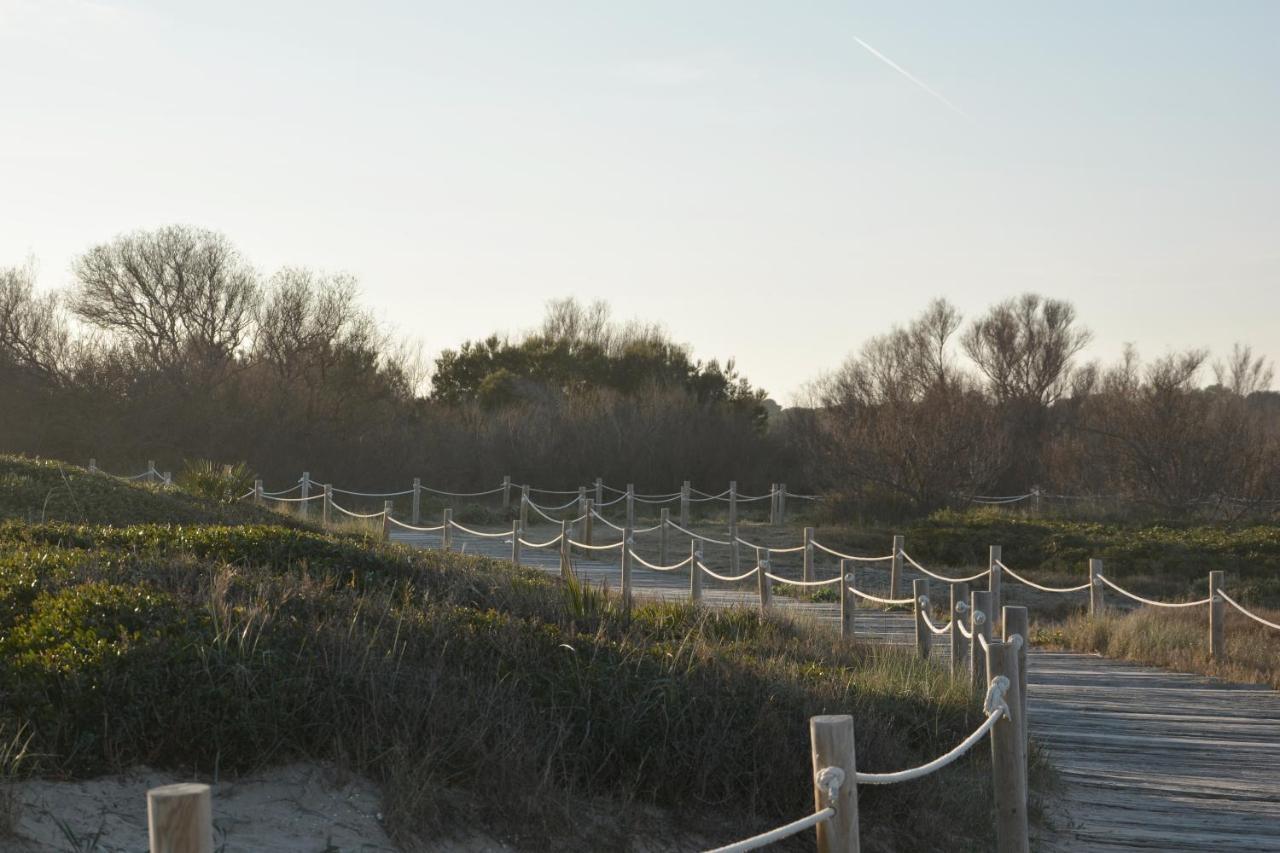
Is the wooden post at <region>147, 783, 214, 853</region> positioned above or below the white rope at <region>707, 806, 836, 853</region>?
above

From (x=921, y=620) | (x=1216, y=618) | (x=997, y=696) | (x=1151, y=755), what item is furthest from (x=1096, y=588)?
(x=997, y=696)

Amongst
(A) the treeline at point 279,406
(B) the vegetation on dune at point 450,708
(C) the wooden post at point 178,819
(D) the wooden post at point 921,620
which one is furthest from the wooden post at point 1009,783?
(A) the treeline at point 279,406

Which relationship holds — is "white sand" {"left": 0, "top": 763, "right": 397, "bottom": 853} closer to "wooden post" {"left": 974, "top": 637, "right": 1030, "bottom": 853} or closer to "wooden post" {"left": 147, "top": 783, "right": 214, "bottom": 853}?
"wooden post" {"left": 147, "top": 783, "right": 214, "bottom": 853}

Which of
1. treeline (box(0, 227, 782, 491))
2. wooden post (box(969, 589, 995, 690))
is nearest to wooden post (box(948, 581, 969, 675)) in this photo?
wooden post (box(969, 589, 995, 690))

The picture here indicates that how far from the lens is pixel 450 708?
6477mm

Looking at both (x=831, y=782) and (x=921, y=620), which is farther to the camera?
(x=921, y=620)

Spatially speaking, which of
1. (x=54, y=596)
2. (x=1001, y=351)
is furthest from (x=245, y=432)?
(x=54, y=596)

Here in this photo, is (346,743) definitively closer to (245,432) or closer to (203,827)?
(203,827)

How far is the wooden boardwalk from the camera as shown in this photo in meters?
7.44

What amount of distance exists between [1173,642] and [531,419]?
33.3 metres

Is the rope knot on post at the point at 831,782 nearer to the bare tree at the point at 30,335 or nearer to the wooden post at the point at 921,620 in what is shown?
the wooden post at the point at 921,620

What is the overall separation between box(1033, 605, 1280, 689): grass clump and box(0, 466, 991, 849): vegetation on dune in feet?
19.7

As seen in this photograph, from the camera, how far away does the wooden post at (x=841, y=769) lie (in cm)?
431

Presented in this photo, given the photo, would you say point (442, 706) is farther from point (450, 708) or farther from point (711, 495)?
point (711, 495)
